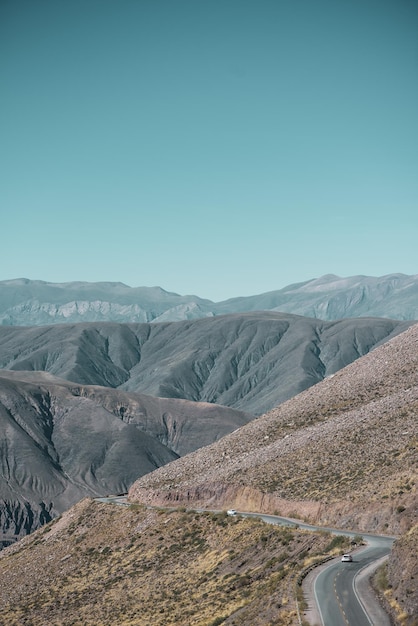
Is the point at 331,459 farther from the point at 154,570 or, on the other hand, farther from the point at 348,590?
the point at 348,590

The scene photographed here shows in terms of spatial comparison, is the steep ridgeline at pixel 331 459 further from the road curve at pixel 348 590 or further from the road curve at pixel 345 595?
the road curve at pixel 345 595

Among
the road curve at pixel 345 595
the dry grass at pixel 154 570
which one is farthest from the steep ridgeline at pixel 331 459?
the road curve at pixel 345 595

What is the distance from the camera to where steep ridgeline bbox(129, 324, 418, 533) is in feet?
180

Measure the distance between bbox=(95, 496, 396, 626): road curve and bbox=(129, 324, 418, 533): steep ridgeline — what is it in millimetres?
4279

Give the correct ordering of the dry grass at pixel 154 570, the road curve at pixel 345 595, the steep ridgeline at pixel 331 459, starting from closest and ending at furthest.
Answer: the road curve at pixel 345 595, the dry grass at pixel 154 570, the steep ridgeline at pixel 331 459

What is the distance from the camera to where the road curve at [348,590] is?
3291cm

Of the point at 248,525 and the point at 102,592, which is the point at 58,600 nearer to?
the point at 102,592

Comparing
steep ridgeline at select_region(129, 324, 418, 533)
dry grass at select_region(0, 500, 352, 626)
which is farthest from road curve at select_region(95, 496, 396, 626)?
steep ridgeline at select_region(129, 324, 418, 533)

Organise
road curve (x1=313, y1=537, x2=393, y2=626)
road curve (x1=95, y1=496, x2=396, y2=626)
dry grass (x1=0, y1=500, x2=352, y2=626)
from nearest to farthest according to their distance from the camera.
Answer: road curve (x1=313, y1=537, x2=393, y2=626)
road curve (x1=95, y1=496, x2=396, y2=626)
dry grass (x1=0, y1=500, x2=352, y2=626)

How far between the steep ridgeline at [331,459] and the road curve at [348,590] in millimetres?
4279

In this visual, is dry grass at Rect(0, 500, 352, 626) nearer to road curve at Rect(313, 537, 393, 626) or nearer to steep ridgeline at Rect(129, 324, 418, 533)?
road curve at Rect(313, 537, 393, 626)

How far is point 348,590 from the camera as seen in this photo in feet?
119

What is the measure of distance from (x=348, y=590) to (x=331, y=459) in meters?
30.3

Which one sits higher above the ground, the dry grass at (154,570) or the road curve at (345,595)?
the road curve at (345,595)
